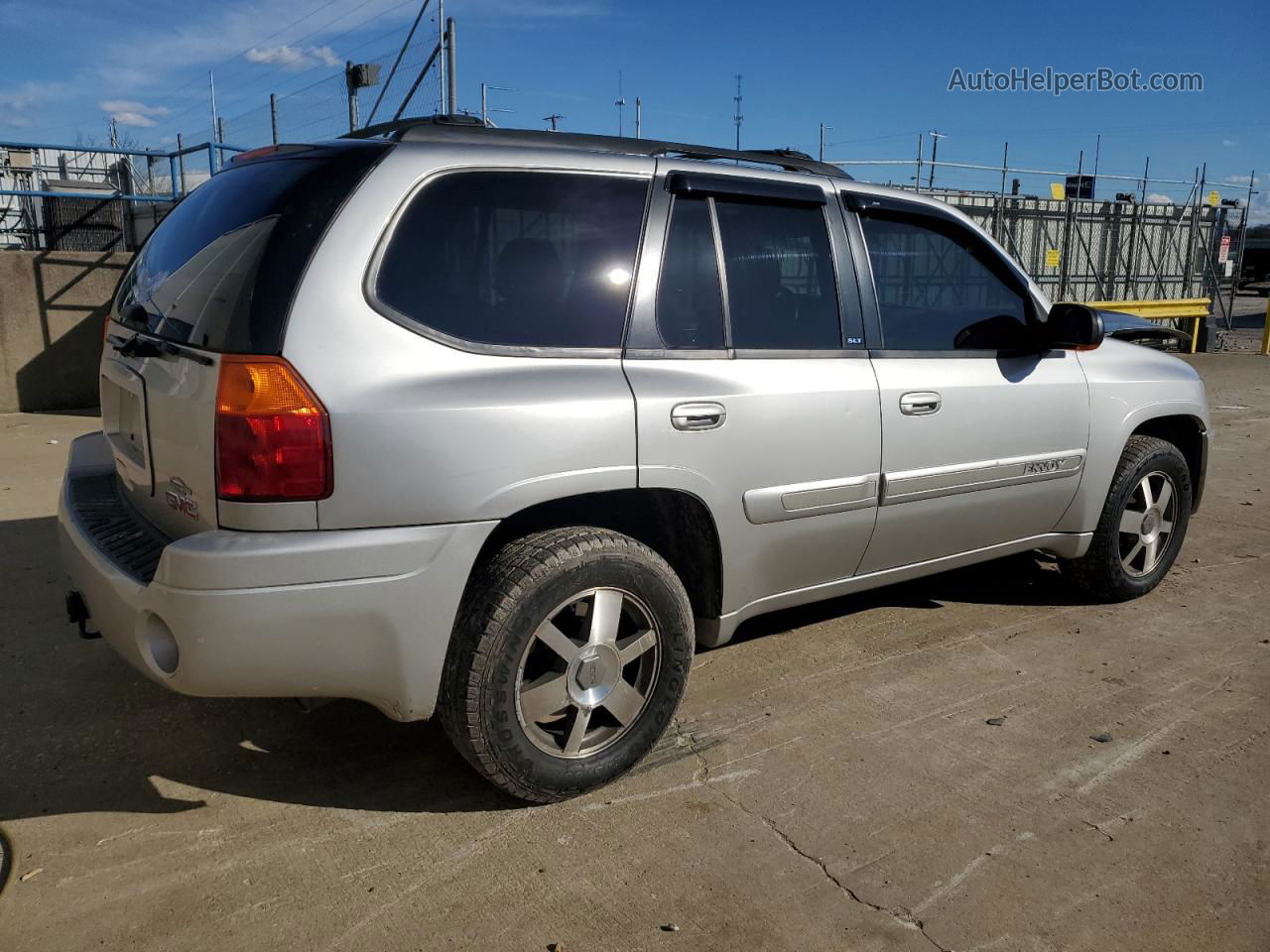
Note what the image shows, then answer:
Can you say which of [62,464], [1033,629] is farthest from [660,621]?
[62,464]

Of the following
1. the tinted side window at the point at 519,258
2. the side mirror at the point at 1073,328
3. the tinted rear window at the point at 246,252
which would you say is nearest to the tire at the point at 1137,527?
the side mirror at the point at 1073,328

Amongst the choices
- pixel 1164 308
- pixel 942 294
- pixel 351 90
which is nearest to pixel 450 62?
pixel 351 90

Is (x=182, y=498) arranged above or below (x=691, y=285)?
below

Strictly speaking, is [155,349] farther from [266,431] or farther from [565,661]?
[565,661]

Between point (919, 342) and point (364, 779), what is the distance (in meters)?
2.45

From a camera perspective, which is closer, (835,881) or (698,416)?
(835,881)

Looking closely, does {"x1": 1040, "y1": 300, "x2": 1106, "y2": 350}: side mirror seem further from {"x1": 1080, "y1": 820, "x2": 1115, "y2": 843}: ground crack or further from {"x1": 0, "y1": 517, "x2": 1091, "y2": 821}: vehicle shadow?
{"x1": 0, "y1": 517, "x2": 1091, "y2": 821}: vehicle shadow

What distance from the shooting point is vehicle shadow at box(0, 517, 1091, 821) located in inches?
117

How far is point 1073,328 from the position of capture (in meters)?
4.06

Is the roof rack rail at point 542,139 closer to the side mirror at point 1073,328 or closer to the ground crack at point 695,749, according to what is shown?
the side mirror at point 1073,328

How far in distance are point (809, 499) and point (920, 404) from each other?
0.62 meters

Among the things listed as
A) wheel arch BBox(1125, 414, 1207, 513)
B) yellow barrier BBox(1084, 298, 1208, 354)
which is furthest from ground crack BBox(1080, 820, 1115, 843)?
yellow barrier BBox(1084, 298, 1208, 354)

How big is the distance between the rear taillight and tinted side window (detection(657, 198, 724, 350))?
3.63ft

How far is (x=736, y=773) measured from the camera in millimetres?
3117
